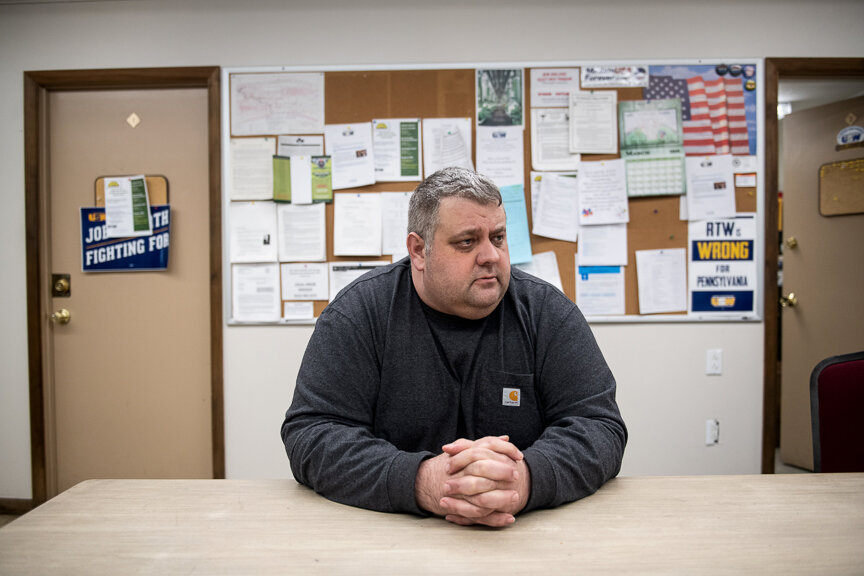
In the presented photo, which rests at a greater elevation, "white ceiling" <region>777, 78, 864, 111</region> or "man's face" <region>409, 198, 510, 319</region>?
"white ceiling" <region>777, 78, 864, 111</region>

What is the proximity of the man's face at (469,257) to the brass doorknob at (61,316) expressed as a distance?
7.66 feet

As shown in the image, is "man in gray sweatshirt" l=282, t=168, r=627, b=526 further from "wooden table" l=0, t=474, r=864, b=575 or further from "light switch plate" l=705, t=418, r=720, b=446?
"light switch plate" l=705, t=418, r=720, b=446

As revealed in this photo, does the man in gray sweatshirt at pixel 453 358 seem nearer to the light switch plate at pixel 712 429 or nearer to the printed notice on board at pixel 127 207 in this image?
the light switch plate at pixel 712 429

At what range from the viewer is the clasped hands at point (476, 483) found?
84 centimetres

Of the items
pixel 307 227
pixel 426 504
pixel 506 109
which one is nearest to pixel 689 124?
pixel 506 109

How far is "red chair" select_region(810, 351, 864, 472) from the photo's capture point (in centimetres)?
125

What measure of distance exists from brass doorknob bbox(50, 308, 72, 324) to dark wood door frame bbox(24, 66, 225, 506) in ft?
0.16

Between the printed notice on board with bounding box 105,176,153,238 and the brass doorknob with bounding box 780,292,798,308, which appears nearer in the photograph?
the printed notice on board with bounding box 105,176,153,238

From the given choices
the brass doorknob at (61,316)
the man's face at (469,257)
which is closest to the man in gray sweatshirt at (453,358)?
the man's face at (469,257)

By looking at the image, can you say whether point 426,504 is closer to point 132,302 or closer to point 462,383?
point 462,383

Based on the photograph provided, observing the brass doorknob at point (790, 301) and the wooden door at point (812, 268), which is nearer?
the wooden door at point (812, 268)

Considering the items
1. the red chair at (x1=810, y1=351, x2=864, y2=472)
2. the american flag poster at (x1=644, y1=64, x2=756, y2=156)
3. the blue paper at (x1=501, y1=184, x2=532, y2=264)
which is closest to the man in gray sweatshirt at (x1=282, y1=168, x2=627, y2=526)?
the red chair at (x1=810, y1=351, x2=864, y2=472)

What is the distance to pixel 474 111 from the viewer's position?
2.44 m

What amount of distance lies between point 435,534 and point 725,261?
2.16m
